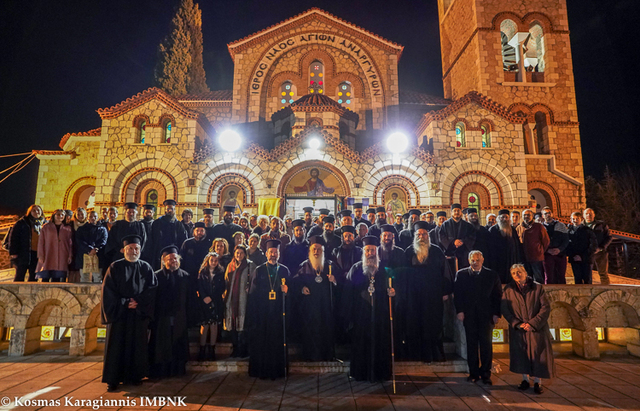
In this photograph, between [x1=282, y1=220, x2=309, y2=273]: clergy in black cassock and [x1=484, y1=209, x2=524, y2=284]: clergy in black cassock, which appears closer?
[x1=282, y1=220, x2=309, y2=273]: clergy in black cassock

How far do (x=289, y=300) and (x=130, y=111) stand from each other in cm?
1418

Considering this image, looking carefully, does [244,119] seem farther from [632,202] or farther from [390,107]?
[632,202]

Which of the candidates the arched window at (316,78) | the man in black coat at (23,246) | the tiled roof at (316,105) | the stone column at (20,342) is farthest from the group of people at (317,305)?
the arched window at (316,78)

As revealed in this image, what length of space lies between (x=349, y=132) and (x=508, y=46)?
1170 centimetres

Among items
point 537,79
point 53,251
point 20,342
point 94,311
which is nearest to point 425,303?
point 94,311

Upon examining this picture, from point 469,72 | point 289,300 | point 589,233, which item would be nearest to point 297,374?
point 289,300

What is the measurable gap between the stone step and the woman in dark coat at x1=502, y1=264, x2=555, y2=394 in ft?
3.19

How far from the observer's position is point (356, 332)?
529cm

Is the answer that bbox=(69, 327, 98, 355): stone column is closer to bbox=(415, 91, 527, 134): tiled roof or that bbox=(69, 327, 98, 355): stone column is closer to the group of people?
the group of people

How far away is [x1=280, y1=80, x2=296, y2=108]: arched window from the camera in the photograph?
20.4 metres

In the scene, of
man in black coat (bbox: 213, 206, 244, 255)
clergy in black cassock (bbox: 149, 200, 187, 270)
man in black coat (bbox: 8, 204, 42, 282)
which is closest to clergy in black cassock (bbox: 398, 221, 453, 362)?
man in black coat (bbox: 213, 206, 244, 255)

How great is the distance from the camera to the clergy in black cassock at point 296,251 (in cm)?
702

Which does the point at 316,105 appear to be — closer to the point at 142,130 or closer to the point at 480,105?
the point at 480,105

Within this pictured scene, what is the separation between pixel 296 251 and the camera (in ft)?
23.5
